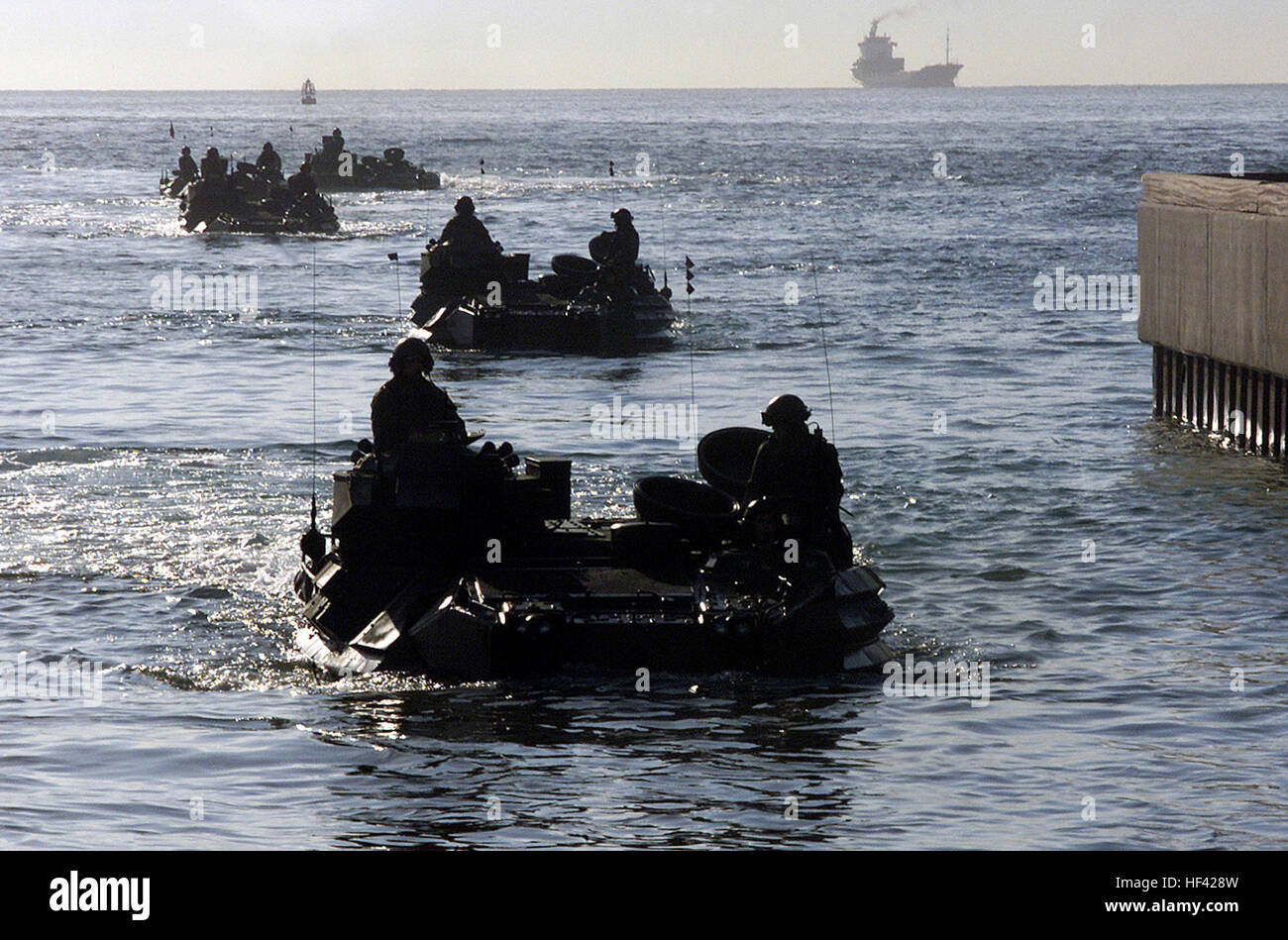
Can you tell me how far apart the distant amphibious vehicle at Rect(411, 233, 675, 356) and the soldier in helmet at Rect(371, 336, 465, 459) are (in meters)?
19.6

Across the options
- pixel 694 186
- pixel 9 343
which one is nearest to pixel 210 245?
pixel 9 343

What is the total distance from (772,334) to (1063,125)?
15996 cm

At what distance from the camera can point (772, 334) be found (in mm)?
41625

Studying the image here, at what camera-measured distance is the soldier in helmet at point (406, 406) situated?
54.5 ft

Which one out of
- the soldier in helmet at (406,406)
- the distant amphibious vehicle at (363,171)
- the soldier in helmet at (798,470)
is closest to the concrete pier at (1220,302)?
the soldier in helmet at (798,470)

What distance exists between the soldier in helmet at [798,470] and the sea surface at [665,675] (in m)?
1.37

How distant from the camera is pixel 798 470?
15.7 meters

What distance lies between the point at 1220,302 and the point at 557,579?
46.5 ft

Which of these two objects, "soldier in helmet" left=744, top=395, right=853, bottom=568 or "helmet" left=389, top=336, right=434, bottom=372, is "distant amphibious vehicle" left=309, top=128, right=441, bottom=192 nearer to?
"helmet" left=389, top=336, right=434, bottom=372

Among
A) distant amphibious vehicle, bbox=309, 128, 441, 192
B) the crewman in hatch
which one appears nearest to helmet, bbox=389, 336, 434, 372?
the crewman in hatch

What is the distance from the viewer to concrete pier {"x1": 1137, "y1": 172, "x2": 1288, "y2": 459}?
81.1 ft

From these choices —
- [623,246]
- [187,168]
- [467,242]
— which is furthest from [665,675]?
[187,168]

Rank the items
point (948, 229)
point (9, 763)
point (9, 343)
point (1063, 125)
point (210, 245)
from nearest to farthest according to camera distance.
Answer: point (9, 763) → point (9, 343) → point (210, 245) → point (948, 229) → point (1063, 125)

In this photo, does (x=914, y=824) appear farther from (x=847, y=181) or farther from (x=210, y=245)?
(x=847, y=181)
